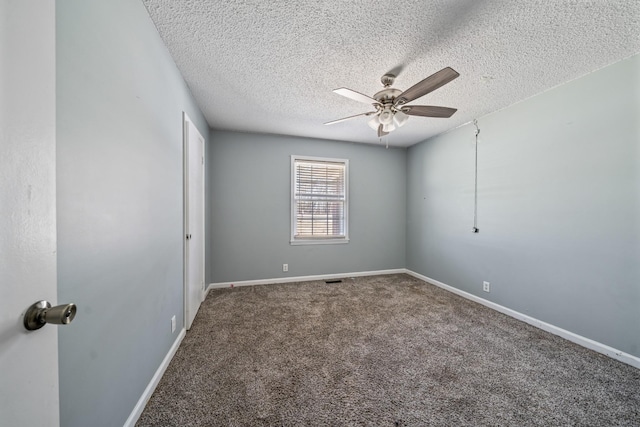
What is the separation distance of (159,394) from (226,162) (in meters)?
2.88

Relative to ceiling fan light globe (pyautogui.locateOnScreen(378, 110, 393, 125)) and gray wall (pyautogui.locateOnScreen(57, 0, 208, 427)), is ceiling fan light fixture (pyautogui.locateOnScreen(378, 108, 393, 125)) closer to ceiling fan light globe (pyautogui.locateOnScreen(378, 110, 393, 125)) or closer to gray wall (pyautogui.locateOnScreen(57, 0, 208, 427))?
ceiling fan light globe (pyautogui.locateOnScreen(378, 110, 393, 125))

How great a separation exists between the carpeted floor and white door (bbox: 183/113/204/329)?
0.91 ft

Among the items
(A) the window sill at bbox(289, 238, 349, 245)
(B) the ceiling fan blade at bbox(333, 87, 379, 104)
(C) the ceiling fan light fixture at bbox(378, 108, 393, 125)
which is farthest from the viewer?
(A) the window sill at bbox(289, 238, 349, 245)

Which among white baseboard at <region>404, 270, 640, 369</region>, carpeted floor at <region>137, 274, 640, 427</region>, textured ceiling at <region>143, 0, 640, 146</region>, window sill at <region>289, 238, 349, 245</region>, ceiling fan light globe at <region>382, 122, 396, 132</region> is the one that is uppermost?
textured ceiling at <region>143, 0, 640, 146</region>

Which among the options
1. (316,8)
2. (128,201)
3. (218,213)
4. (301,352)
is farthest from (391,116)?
(218,213)

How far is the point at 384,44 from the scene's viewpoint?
174 cm

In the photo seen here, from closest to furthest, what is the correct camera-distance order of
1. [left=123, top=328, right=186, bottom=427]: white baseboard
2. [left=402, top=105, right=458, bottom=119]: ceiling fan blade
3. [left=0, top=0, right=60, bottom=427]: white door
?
[left=0, top=0, right=60, bottom=427]: white door
[left=123, top=328, right=186, bottom=427]: white baseboard
[left=402, top=105, right=458, bottom=119]: ceiling fan blade

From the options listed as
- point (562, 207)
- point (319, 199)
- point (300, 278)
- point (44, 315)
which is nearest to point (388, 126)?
point (562, 207)

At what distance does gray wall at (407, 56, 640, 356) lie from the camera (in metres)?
1.88

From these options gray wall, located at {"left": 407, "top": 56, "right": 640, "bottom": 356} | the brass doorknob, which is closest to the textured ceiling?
gray wall, located at {"left": 407, "top": 56, "right": 640, "bottom": 356}

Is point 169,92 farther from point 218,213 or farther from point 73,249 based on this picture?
point 218,213

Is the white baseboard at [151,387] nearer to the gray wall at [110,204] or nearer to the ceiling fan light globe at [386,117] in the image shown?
the gray wall at [110,204]

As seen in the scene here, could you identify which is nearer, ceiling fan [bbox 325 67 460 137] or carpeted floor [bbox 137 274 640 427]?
carpeted floor [bbox 137 274 640 427]

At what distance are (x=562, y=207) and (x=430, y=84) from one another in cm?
186
